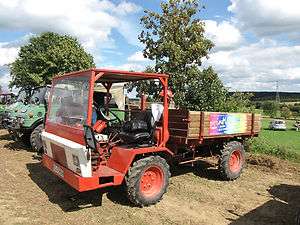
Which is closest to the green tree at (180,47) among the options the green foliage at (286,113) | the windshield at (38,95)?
the windshield at (38,95)

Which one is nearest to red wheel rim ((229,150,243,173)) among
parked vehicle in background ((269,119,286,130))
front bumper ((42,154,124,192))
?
front bumper ((42,154,124,192))

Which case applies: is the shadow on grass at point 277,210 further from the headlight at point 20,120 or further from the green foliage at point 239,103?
the headlight at point 20,120

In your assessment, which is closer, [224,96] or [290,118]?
[224,96]

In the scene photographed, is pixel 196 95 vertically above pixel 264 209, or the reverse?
pixel 196 95

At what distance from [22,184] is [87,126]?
9.60 ft

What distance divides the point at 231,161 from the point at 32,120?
19.7ft

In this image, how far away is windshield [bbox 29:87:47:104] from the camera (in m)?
12.5

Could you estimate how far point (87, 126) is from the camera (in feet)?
20.3

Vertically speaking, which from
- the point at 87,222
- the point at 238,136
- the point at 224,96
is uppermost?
the point at 224,96

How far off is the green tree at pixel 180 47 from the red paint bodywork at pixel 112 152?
32.7ft

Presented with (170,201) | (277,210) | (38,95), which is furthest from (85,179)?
(38,95)

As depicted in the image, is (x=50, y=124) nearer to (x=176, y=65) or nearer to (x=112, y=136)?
(x=112, y=136)

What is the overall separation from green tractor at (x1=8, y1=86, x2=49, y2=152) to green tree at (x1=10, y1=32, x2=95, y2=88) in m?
13.5

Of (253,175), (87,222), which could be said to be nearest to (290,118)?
(253,175)
